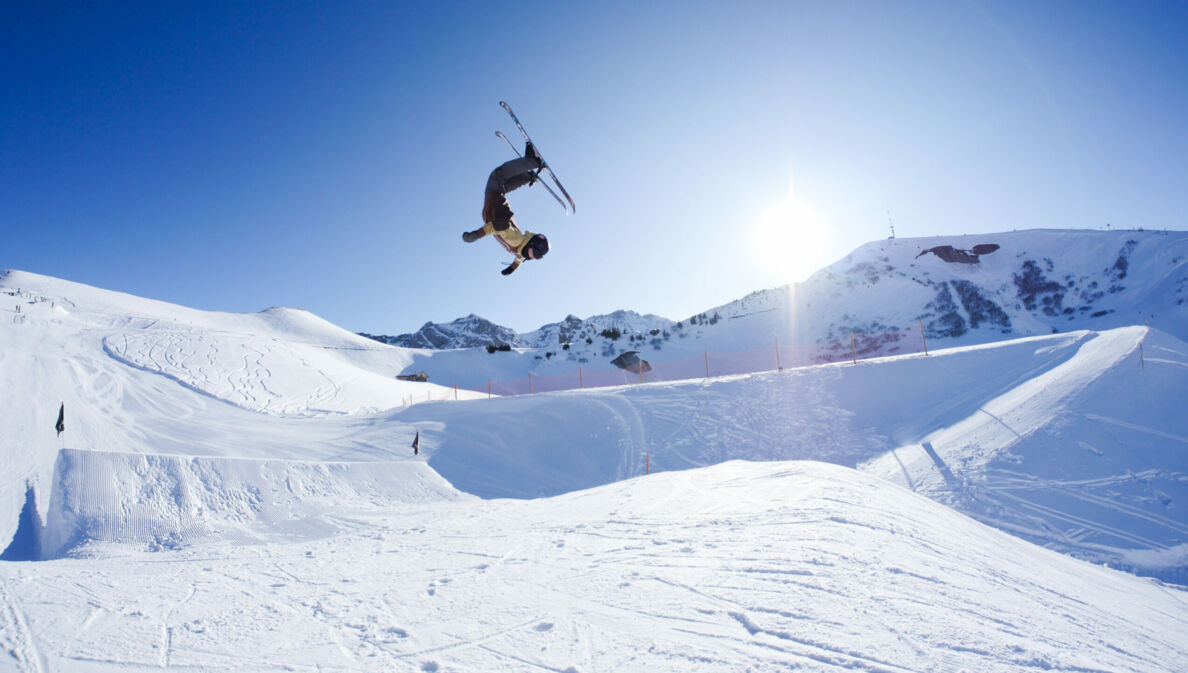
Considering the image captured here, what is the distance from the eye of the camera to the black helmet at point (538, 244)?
591cm

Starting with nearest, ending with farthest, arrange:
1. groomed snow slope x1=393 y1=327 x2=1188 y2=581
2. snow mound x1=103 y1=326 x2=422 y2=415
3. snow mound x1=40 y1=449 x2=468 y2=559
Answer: snow mound x1=40 y1=449 x2=468 y2=559 → groomed snow slope x1=393 y1=327 x2=1188 y2=581 → snow mound x1=103 y1=326 x2=422 y2=415

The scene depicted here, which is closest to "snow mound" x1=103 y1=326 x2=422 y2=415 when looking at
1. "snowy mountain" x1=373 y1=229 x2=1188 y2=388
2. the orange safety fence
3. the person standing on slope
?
the orange safety fence

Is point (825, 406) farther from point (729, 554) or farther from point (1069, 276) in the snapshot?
point (1069, 276)

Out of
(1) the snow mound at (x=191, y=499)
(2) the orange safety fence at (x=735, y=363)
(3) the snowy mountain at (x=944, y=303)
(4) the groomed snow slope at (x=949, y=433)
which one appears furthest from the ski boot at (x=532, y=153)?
(3) the snowy mountain at (x=944, y=303)

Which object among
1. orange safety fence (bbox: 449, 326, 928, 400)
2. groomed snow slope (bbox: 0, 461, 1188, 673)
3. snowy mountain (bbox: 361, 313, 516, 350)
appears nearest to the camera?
groomed snow slope (bbox: 0, 461, 1188, 673)

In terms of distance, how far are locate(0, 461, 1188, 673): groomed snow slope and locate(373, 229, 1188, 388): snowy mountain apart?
2847 centimetres

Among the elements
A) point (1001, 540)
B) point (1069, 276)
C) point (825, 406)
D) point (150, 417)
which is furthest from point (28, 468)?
point (1069, 276)

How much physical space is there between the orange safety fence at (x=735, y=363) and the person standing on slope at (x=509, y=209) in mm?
21859

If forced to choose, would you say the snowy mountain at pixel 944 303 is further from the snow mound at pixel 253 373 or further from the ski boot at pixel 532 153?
the ski boot at pixel 532 153

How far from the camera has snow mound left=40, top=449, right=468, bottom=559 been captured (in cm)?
877

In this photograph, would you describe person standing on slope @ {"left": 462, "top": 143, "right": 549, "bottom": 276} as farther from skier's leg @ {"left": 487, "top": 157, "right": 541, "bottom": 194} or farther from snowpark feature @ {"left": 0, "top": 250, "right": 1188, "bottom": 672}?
snowpark feature @ {"left": 0, "top": 250, "right": 1188, "bottom": 672}

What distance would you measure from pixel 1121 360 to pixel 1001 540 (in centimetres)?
1300

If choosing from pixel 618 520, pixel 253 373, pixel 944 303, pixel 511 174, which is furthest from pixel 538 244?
pixel 944 303

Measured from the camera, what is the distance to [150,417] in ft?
54.7
